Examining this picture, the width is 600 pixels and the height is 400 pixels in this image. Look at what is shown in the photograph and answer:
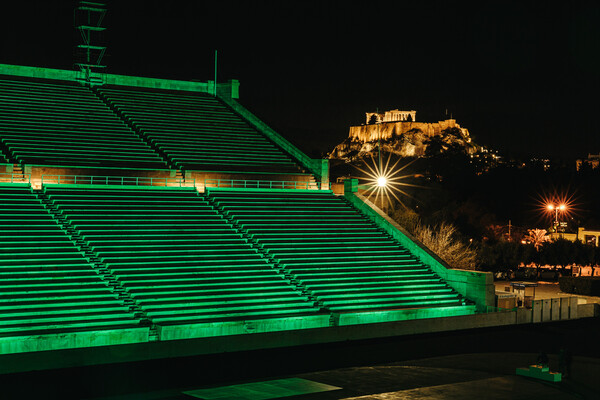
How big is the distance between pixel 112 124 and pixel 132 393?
66.5 feet

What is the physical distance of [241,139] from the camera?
35156mm

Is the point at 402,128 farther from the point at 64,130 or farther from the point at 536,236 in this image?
the point at 64,130

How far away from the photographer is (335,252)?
26266 millimetres

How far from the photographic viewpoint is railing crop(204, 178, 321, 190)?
30.1 m

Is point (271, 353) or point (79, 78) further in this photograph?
point (79, 78)

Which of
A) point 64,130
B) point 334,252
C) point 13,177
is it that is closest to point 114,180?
point 13,177

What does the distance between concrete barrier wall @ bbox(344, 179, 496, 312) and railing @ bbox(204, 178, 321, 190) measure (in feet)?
7.05

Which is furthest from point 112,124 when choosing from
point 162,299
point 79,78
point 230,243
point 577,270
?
point 577,270

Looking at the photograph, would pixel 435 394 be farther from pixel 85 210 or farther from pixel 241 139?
pixel 241 139

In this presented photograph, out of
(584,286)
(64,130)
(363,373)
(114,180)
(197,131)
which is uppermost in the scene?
(197,131)

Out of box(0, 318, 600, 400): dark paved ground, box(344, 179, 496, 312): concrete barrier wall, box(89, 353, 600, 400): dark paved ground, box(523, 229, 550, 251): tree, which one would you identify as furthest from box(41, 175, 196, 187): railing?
box(523, 229, 550, 251): tree

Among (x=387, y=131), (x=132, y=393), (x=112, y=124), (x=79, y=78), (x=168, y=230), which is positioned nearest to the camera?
(x=132, y=393)

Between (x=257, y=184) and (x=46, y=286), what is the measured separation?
12600mm

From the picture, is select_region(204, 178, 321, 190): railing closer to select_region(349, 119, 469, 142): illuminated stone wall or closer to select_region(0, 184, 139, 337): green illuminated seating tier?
select_region(0, 184, 139, 337): green illuminated seating tier
